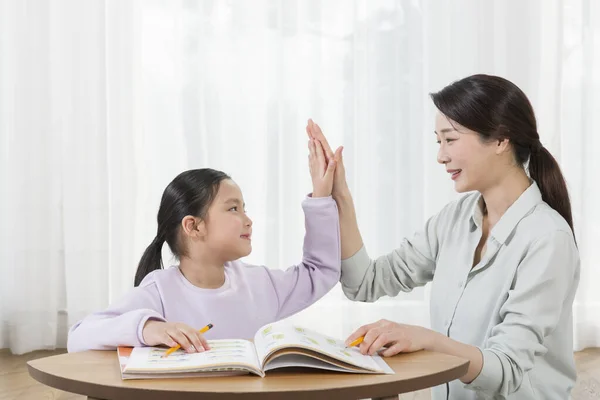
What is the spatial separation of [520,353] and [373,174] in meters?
2.02

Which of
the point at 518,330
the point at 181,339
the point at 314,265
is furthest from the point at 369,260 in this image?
the point at 181,339

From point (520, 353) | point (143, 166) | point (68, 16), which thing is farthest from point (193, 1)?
point (520, 353)

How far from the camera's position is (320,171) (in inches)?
64.3

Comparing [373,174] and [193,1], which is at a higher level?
[193,1]

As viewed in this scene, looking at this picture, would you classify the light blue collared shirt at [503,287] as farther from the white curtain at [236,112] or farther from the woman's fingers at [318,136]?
the white curtain at [236,112]

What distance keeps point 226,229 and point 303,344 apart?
55cm

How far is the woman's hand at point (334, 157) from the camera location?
64.2 inches

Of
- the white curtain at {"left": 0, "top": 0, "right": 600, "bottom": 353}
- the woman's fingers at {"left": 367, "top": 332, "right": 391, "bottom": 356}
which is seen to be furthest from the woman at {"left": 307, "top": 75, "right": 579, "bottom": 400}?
the white curtain at {"left": 0, "top": 0, "right": 600, "bottom": 353}

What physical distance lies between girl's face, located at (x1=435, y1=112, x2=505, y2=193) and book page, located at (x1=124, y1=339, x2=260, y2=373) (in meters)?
0.58

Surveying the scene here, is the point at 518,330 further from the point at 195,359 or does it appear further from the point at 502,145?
the point at 195,359

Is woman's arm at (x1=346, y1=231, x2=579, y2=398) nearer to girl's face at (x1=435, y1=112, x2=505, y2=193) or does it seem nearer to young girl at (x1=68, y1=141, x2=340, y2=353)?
girl's face at (x1=435, y1=112, x2=505, y2=193)

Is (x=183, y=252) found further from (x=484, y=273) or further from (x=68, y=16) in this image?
(x=68, y=16)

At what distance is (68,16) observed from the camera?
3.17 metres

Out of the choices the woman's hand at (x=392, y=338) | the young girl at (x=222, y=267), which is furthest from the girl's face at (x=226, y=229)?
the woman's hand at (x=392, y=338)
